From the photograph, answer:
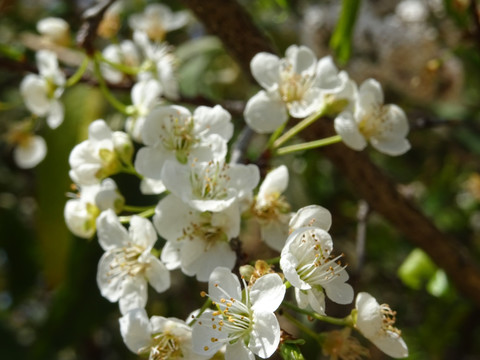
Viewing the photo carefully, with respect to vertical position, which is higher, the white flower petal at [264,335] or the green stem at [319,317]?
the white flower petal at [264,335]

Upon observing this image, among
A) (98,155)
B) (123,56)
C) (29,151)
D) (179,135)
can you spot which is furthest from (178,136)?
(29,151)

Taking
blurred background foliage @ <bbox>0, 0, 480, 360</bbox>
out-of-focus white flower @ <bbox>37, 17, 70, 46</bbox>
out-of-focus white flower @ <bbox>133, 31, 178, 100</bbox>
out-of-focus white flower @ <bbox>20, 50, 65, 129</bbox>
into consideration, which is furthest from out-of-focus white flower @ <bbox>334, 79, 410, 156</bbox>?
out-of-focus white flower @ <bbox>37, 17, 70, 46</bbox>

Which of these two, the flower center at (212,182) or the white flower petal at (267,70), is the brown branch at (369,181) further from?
the flower center at (212,182)

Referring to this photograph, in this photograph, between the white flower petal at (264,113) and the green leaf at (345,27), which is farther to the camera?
the green leaf at (345,27)

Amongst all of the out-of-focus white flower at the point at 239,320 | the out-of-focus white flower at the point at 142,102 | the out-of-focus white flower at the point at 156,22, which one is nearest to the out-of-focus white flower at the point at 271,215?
the out-of-focus white flower at the point at 239,320

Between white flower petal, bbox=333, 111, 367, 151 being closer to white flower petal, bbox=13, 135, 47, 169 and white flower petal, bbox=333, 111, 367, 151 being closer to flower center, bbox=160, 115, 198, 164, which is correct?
flower center, bbox=160, 115, 198, 164

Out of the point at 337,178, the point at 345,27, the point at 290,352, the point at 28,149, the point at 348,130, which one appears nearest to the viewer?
the point at 290,352

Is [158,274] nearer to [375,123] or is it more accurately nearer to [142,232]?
[142,232]

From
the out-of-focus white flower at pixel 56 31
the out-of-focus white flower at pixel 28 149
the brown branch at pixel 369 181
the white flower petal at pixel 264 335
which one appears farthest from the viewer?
the out-of-focus white flower at pixel 28 149
